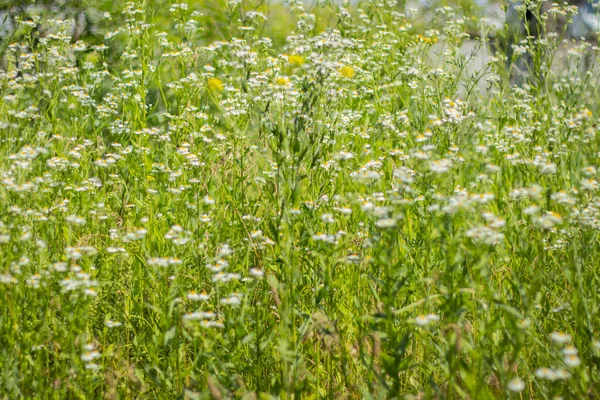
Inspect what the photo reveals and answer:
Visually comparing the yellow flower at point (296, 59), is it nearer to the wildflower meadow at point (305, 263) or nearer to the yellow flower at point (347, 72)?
the wildflower meadow at point (305, 263)

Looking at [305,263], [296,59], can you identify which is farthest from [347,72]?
[305,263]

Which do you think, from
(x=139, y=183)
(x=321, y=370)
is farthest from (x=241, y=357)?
(x=139, y=183)

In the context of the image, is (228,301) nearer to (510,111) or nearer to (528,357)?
(528,357)

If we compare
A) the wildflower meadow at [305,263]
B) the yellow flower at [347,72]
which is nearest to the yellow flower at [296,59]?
the wildflower meadow at [305,263]

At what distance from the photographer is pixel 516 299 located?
2.54 meters

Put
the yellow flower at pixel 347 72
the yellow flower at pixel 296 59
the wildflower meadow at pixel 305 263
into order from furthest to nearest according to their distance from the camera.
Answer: the yellow flower at pixel 347 72 < the yellow flower at pixel 296 59 < the wildflower meadow at pixel 305 263

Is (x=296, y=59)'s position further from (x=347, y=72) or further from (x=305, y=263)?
(x=305, y=263)

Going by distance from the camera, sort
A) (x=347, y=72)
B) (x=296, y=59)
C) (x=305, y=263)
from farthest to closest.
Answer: (x=347, y=72)
(x=296, y=59)
(x=305, y=263)

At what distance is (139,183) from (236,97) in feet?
2.33

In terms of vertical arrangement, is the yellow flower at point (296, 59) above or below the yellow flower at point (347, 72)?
above

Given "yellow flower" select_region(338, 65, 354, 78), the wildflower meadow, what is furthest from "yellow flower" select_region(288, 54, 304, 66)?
"yellow flower" select_region(338, 65, 354, 78)

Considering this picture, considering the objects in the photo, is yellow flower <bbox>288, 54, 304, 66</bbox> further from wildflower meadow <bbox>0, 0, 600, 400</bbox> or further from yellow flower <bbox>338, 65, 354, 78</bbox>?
yellow flower <bbox>338, 65, 354, 78</bbox>

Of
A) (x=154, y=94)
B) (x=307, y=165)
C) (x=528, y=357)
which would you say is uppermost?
(x=307, y=165)

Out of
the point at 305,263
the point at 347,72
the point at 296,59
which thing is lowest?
the point at 305,263
